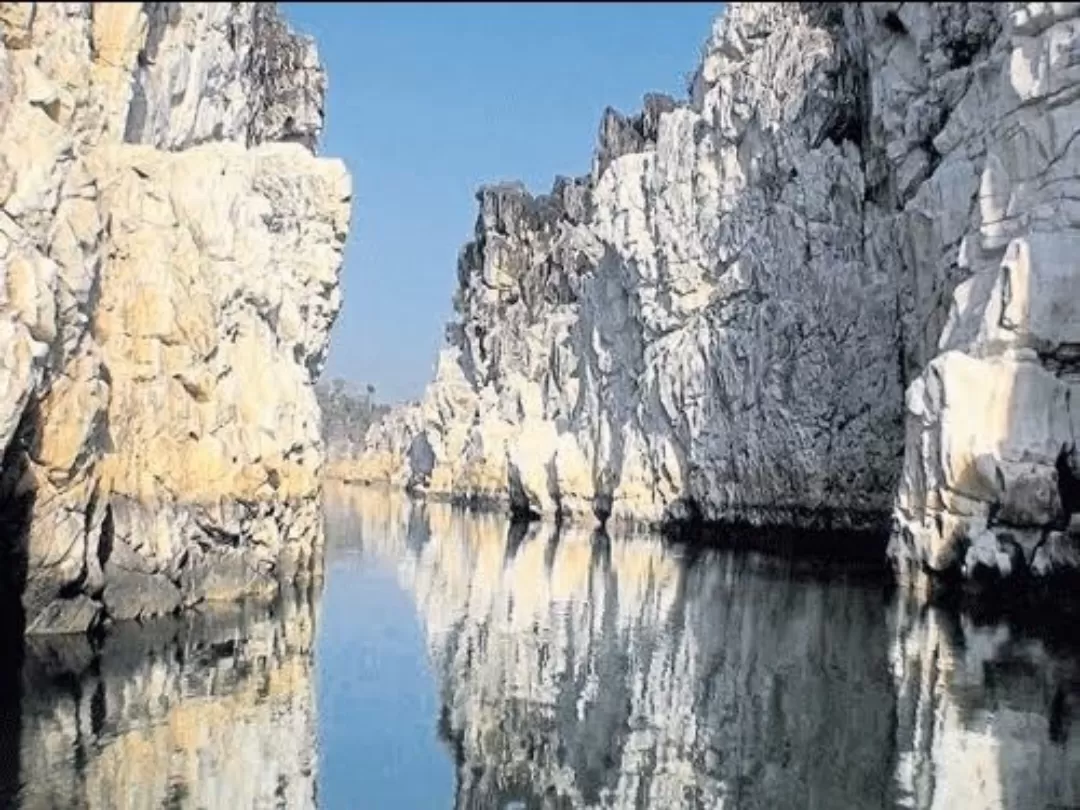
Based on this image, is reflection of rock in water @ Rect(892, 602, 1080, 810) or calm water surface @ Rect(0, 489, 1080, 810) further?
calm water surface @ Rect(0, 489, 1080, 810)

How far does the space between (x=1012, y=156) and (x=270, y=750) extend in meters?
29.9

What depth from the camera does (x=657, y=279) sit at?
3078 inches

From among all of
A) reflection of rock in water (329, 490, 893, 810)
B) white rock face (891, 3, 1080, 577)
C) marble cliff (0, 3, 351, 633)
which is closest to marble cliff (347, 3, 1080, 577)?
white rock face (891, 3, 1080, 577)

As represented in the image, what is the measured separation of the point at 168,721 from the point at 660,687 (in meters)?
10.1

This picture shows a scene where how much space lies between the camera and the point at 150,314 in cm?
3247

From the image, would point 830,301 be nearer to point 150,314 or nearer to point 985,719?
point 150,314

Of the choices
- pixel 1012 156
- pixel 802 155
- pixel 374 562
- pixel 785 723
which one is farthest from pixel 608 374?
pixel 785 723

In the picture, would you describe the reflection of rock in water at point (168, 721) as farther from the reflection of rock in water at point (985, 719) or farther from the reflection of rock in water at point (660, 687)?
the reflection of rock in water at point (985, 719)

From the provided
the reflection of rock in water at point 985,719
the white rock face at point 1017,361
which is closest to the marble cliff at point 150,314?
the reflection of rock in water at point 985,719

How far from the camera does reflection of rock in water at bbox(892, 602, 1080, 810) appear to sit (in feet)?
60.6

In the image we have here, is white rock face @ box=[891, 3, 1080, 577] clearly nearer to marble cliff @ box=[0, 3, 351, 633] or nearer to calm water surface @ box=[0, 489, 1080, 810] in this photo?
calm water surface @ box=[0, 489, 1080, 810]

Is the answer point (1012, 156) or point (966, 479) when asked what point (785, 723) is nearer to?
point (966, 479)

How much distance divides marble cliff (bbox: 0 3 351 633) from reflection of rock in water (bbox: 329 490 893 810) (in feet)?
23.1

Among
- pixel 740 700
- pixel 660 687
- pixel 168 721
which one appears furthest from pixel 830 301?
pixel 168 721
